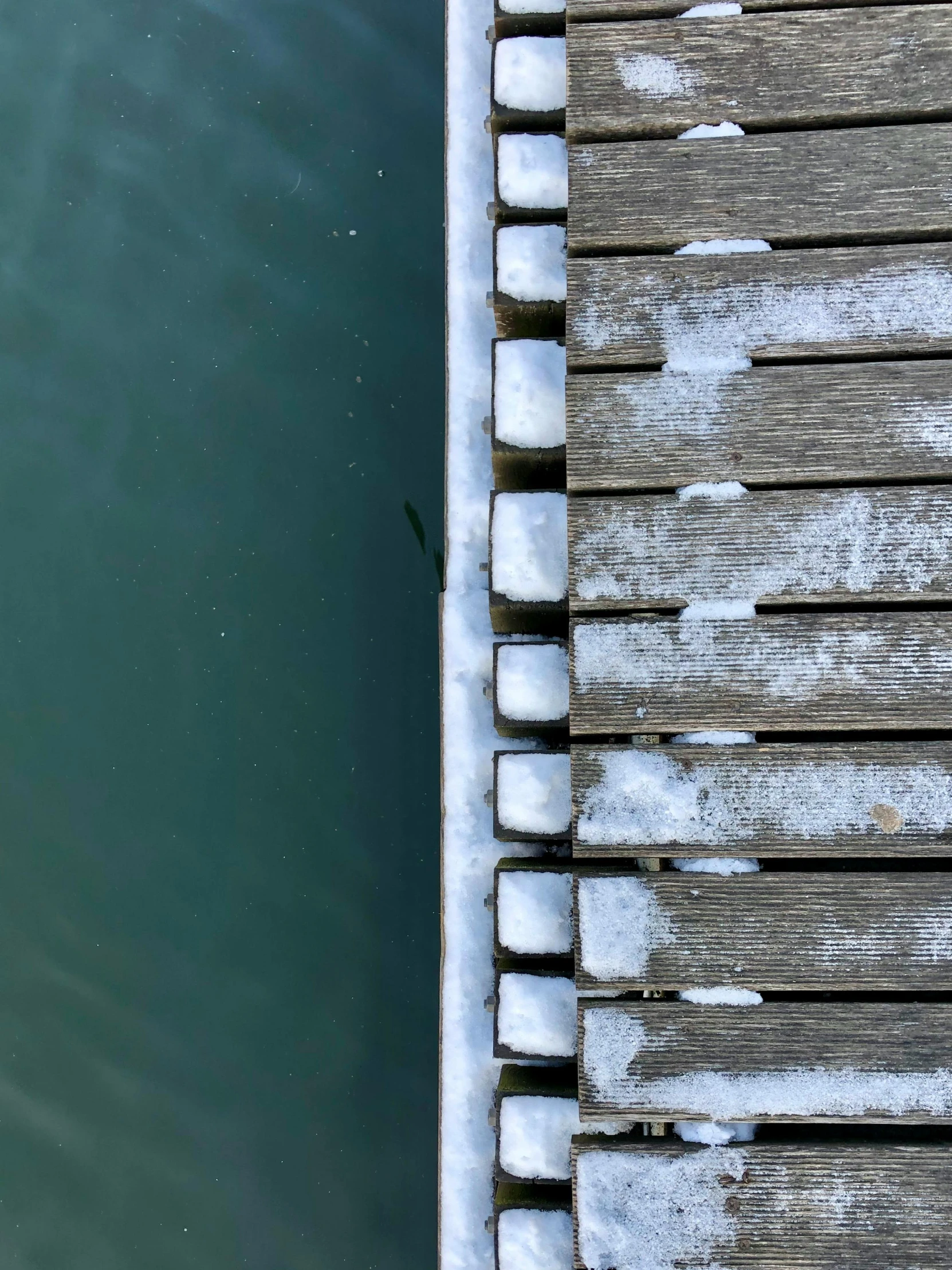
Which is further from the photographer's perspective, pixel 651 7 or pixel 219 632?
pixel 219 632

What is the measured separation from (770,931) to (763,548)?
33.3 inches

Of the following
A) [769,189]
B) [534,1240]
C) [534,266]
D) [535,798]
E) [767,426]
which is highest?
[769,189]

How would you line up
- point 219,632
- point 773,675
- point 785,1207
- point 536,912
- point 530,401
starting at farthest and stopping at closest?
point 219,632, point 530,401, point 536,912, point 773,675, point 785,1207

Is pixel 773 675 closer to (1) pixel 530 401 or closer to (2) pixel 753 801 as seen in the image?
(2) pixel 753 801

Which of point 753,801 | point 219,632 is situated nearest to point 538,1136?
point 753,801

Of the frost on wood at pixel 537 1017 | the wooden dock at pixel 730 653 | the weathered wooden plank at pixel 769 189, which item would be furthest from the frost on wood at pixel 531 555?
the frost on wood at pixel 537 1017

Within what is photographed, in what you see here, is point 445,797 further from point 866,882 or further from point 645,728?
point 866,882

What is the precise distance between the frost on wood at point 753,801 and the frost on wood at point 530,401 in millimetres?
801

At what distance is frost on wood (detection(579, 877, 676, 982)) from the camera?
2188 mm

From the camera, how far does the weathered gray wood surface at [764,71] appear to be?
2.37 m

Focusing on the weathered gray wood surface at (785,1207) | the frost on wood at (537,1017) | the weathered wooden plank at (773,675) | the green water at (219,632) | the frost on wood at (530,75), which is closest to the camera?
the weathered gray wood surface at (785,1207)

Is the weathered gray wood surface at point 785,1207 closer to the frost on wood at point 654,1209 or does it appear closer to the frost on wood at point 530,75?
the frost on wood at point 654,1209

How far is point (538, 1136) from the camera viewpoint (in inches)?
90.5

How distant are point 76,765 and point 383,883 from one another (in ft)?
3.89
